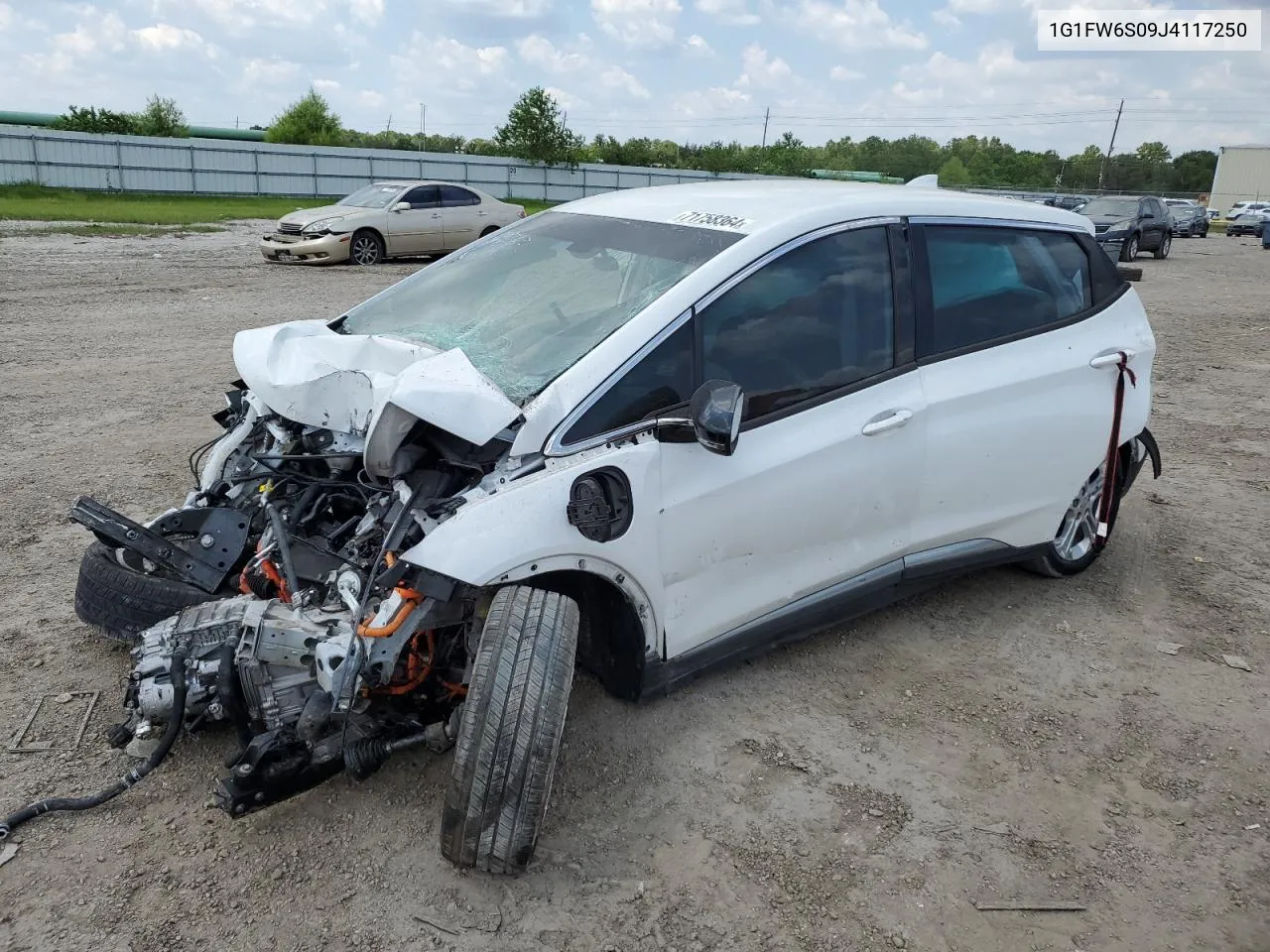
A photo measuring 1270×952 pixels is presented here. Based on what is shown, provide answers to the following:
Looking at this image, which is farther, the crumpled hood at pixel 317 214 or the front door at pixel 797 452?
the crumpled hood at pixel 317 214

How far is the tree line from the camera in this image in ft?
138

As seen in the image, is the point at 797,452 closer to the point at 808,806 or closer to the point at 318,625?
the point at 808,806

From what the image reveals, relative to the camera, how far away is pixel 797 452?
10.8 feet

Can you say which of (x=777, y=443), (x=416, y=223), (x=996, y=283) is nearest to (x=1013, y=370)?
(x=996, y=283)

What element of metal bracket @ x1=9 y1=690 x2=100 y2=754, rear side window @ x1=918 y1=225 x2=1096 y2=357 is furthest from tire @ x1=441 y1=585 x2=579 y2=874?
rear side window @ x1=918 y1=225 x2=1096 y2=357

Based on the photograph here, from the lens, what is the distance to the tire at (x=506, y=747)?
8.48 feet

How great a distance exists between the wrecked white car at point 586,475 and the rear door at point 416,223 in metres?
13.6

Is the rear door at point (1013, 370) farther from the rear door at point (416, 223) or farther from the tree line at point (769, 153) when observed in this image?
the tree line at point (769, 153)

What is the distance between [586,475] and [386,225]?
1529 centimetres

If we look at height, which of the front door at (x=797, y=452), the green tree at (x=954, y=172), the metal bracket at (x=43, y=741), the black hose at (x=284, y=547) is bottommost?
the metal bracket at (x=43, y=741)

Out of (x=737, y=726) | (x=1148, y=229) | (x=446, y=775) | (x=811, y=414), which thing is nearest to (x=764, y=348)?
(x=811, y=414)

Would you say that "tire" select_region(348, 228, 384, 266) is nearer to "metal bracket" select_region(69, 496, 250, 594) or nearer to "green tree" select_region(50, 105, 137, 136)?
"metal bracket" select_region(69, 496, 250, 594)

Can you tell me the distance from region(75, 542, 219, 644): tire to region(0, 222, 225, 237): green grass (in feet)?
58.8

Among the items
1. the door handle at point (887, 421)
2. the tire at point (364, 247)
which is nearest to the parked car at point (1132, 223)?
the tire at point (364, 247)
